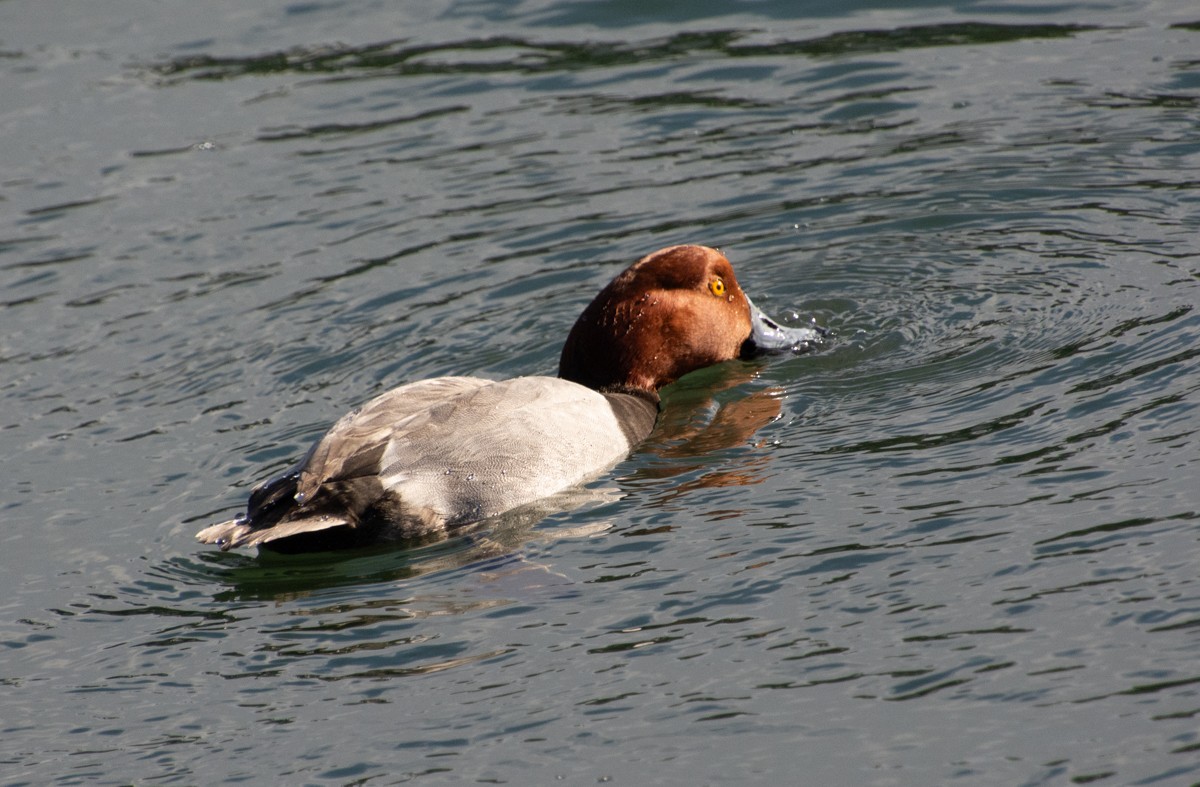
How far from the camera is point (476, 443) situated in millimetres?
6617

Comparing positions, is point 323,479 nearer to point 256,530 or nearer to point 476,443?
point 256,530

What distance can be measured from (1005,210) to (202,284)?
525cm

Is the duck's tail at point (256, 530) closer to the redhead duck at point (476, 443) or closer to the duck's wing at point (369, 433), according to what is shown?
the redhead duck at point (476, 443)

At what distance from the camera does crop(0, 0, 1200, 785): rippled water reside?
4836mm

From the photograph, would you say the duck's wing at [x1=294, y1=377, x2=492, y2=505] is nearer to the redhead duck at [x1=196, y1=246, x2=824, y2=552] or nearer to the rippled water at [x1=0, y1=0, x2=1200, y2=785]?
the redhead duck at [x1=196, y1=246, x2=824, y2=552]

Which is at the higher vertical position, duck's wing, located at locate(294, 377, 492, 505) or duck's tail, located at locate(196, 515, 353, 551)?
duck's wing, located at locate(294, 377, 492, 505)

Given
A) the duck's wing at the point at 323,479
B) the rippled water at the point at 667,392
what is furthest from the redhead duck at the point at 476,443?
the rippled water at the point at 667,392

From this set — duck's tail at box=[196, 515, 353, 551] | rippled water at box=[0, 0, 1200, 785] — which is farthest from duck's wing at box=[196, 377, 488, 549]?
rippled water at box=[0, 0, 1200, 785]

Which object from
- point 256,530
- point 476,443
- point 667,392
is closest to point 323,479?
point 256,530

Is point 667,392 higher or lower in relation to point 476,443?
lower

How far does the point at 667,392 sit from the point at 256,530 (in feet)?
9.78

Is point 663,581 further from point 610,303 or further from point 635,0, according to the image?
point 635,0

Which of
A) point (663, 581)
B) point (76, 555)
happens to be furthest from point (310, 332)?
point (663, 581)

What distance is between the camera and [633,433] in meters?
7.57
